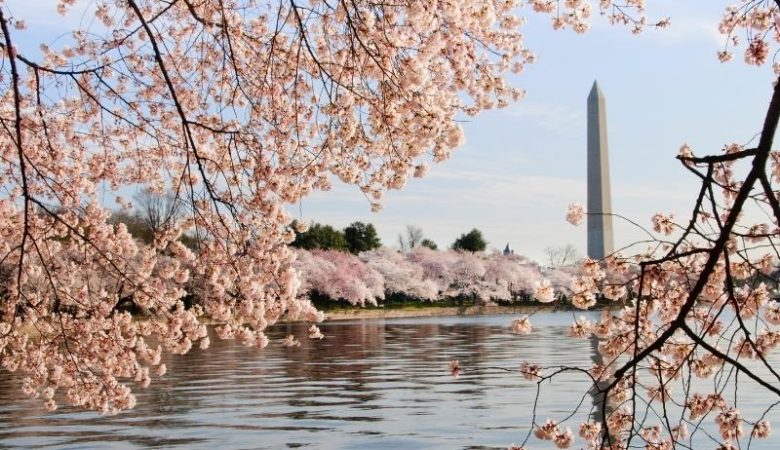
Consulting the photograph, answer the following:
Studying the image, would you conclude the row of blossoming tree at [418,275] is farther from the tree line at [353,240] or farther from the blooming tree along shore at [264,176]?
the blooming tree along shore at [264,176]

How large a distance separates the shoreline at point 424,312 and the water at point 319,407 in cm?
2270

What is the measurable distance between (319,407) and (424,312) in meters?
36.0

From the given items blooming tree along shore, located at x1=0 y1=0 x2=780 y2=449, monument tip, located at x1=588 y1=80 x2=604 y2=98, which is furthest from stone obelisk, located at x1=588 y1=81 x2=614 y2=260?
blooming tree along shore, located at x1=0 y1=0 x2=780 y2=449

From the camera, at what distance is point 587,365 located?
53.7ft

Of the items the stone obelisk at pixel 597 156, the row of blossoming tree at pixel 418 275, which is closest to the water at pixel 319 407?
the stone obelisk at pixel 597 156

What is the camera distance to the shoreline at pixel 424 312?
4206 cm

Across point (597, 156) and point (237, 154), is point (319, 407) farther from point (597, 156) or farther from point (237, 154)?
point (597, 156)

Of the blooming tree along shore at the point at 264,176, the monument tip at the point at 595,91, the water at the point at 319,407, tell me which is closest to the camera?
the blooming tree along shore at the point at 264,176

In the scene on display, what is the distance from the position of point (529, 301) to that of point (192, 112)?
165 ft

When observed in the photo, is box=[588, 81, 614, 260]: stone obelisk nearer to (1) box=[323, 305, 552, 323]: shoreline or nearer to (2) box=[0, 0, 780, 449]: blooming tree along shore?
(1) box=[323, 305, 552, 323]: shoreline

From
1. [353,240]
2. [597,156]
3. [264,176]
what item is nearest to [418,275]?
[353,240]

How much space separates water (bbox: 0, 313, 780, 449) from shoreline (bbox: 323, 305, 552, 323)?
22700mm

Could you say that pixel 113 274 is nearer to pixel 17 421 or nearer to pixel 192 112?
pixel 192 112

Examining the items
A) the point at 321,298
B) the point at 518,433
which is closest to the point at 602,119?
the point at 321,298
